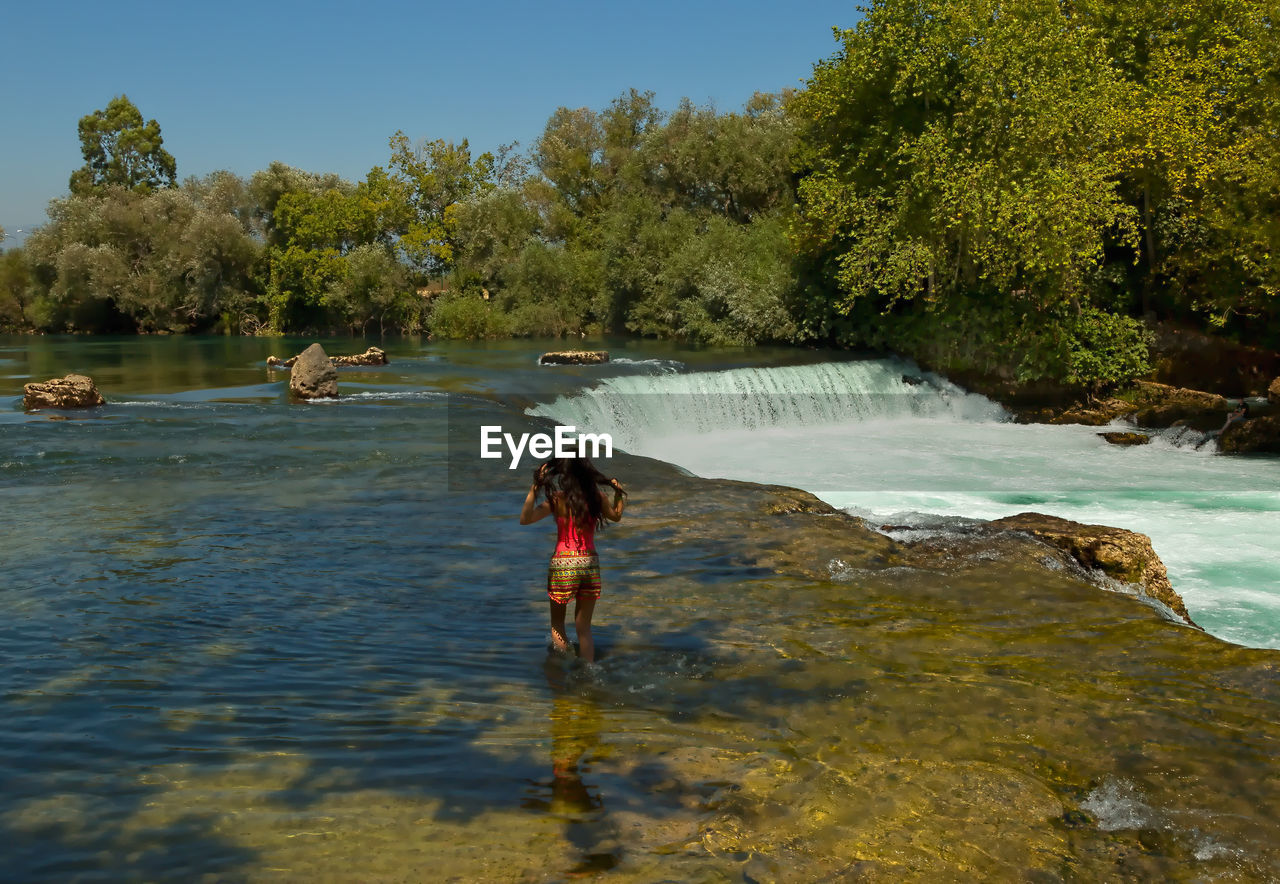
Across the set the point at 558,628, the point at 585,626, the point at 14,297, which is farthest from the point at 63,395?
the point at 14,297

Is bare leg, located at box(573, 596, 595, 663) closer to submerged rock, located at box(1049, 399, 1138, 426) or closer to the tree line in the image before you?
the tree line

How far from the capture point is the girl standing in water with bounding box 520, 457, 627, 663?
6.97 meters

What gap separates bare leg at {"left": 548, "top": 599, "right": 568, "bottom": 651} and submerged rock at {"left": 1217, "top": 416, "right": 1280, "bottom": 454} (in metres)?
19.3

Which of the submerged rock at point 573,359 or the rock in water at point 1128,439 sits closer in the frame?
the rock in water at point 1128,439

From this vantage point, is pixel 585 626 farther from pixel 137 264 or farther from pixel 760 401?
pixel 137 264

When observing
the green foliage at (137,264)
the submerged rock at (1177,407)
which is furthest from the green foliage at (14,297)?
the submerged rock at (1177,407)

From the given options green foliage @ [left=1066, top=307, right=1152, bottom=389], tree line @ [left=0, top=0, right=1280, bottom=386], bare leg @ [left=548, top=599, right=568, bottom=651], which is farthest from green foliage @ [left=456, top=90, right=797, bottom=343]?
bare leg @ [left=548, top=599, right=568, bottom=651]

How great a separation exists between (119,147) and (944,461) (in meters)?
77.5

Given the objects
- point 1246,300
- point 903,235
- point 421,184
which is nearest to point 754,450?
point 903,235

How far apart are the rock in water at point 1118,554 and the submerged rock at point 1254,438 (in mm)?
13352

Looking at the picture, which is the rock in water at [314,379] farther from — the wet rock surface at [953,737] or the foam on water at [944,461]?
the wet rock surface at [953,737]

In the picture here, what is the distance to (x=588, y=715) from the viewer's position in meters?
6.42

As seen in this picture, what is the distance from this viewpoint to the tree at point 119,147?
77.1m

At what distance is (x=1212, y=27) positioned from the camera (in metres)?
25.3
